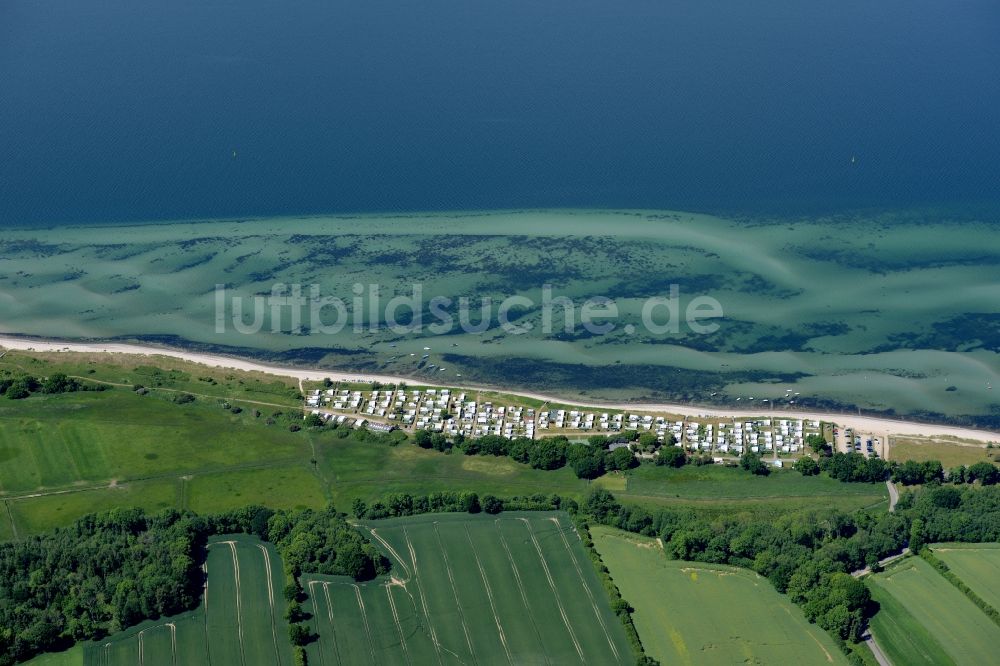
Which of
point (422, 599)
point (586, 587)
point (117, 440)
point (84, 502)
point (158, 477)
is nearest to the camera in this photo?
point (422, 599)

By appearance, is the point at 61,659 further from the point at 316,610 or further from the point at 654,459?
the point at 654,459

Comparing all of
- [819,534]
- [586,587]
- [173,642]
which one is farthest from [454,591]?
[819,534]

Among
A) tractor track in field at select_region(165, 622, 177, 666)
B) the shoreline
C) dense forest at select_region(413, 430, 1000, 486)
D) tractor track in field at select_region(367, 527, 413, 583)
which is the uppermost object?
the shoreline

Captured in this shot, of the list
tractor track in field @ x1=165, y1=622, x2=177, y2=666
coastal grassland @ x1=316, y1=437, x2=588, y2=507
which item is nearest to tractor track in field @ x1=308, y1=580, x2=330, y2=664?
tractor track in field @ x1=165, y1=622, x2=177, y2=666

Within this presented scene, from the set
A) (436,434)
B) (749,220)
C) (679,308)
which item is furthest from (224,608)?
(749,220)

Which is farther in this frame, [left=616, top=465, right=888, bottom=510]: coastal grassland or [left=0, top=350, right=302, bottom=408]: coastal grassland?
[left=0, top=350, right=302, bottom=408]: coastal grassland

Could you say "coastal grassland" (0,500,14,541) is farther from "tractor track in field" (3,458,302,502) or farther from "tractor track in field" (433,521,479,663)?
"tractor track in field" (433,521,479,663)

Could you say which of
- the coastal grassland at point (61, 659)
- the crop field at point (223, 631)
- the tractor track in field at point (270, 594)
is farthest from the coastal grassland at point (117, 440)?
the coastal grassland at point (61, 659)
